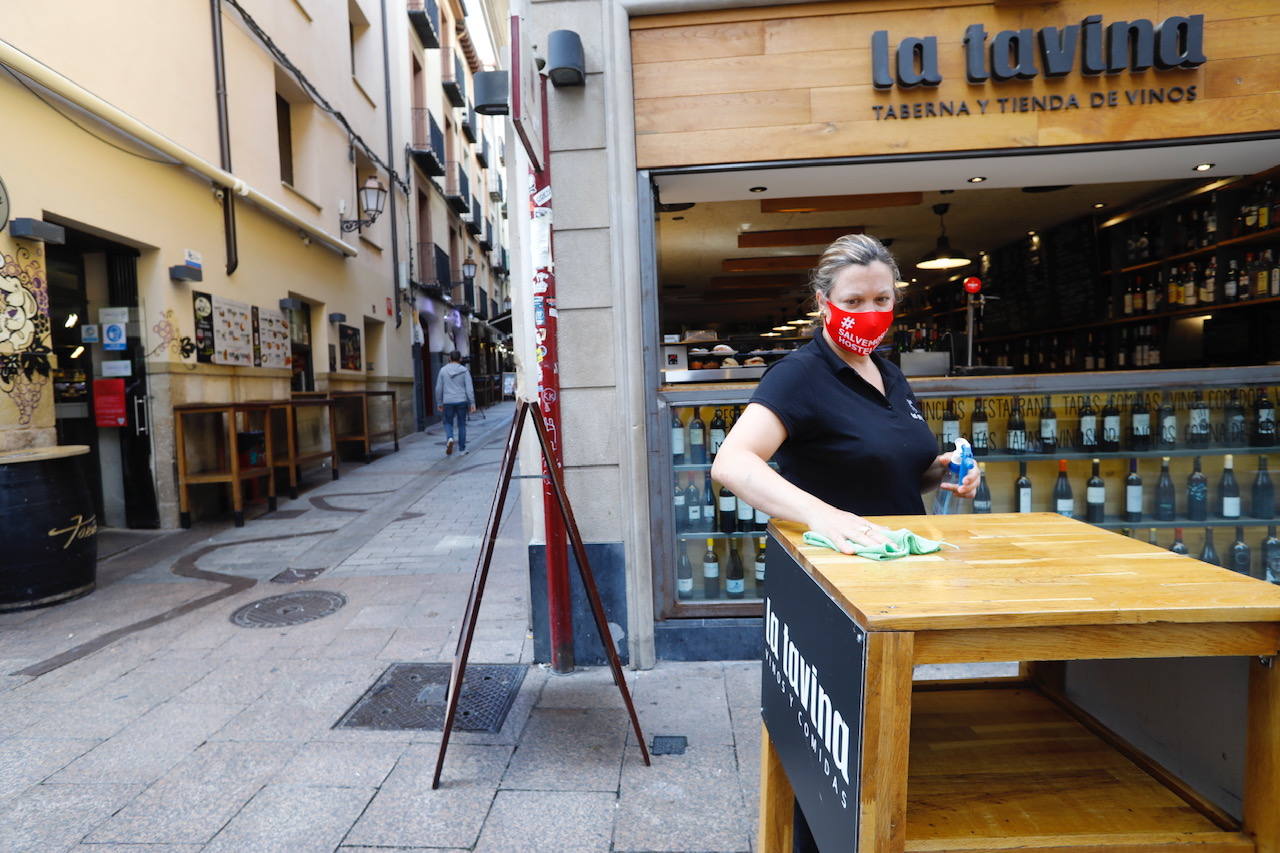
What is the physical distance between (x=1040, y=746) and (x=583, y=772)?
5.51 feet

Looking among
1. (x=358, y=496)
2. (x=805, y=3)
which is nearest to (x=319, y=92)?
(x=358, y=496)

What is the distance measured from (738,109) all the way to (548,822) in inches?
124

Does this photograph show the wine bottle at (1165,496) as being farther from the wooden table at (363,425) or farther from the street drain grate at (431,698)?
the wooden table at (363,425)

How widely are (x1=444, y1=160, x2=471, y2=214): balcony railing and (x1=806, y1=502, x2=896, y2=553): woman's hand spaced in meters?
20.1

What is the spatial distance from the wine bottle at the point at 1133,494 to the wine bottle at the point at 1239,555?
512mm

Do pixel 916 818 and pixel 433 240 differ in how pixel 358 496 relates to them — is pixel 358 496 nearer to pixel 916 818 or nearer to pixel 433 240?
pixel 916 818

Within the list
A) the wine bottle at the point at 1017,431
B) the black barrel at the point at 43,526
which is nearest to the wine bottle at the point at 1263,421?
the wine bottle at the point at 1017,431

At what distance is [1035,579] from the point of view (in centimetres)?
125

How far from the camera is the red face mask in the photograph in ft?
5.86

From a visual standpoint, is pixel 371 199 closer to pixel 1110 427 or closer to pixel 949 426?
pixel 949 426

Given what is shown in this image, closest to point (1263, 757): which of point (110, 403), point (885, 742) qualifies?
point (885, 742)

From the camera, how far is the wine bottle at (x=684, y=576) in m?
3.84

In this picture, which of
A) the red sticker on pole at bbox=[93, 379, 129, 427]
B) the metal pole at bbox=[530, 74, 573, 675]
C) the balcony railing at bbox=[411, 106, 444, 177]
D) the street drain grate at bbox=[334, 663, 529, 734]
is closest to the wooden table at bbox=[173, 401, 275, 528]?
the red sticker on pole at bbox=[93, 379, 129, 427]

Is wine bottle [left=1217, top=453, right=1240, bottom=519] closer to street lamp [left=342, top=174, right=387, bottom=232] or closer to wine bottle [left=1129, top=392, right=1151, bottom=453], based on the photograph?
wine bottle [left=1129, top=392, right=1151, bottom=453]
